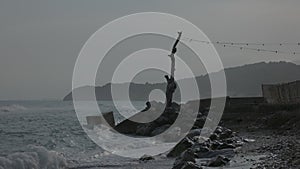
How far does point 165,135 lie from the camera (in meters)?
30.5

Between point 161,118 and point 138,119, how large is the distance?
3844 millimetres

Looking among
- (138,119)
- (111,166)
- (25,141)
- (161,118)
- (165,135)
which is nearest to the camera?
(111,166)

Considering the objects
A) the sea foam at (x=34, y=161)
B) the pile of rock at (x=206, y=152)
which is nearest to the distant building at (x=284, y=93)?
the pile of rock at (x=206, y=152)

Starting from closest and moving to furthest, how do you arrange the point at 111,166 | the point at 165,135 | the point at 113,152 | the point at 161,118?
1. the point at 111,166
2. the point at 113,152
3. the point at 165,135
4. the point at 161,118

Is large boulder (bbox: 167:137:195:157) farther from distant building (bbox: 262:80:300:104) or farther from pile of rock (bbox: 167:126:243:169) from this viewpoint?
distant building (bbox: 262:80:300:104)

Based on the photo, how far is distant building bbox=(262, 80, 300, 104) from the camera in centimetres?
3259

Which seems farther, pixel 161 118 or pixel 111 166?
pixel 161 118

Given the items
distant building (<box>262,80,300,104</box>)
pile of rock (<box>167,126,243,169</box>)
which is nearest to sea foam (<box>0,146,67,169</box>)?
pile of rock (<box>167,126,243,169</box>)

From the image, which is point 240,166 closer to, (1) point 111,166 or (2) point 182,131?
(1) point 111,166

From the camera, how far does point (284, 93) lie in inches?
1326

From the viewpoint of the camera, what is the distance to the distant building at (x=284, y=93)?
107 ft

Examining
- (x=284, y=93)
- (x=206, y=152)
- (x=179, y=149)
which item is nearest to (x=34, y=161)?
(x=179, y=149)

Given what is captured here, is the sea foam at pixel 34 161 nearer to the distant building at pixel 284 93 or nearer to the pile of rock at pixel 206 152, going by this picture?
the pile of rock at pixel 206 152

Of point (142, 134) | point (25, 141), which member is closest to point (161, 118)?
point (142, 134)
